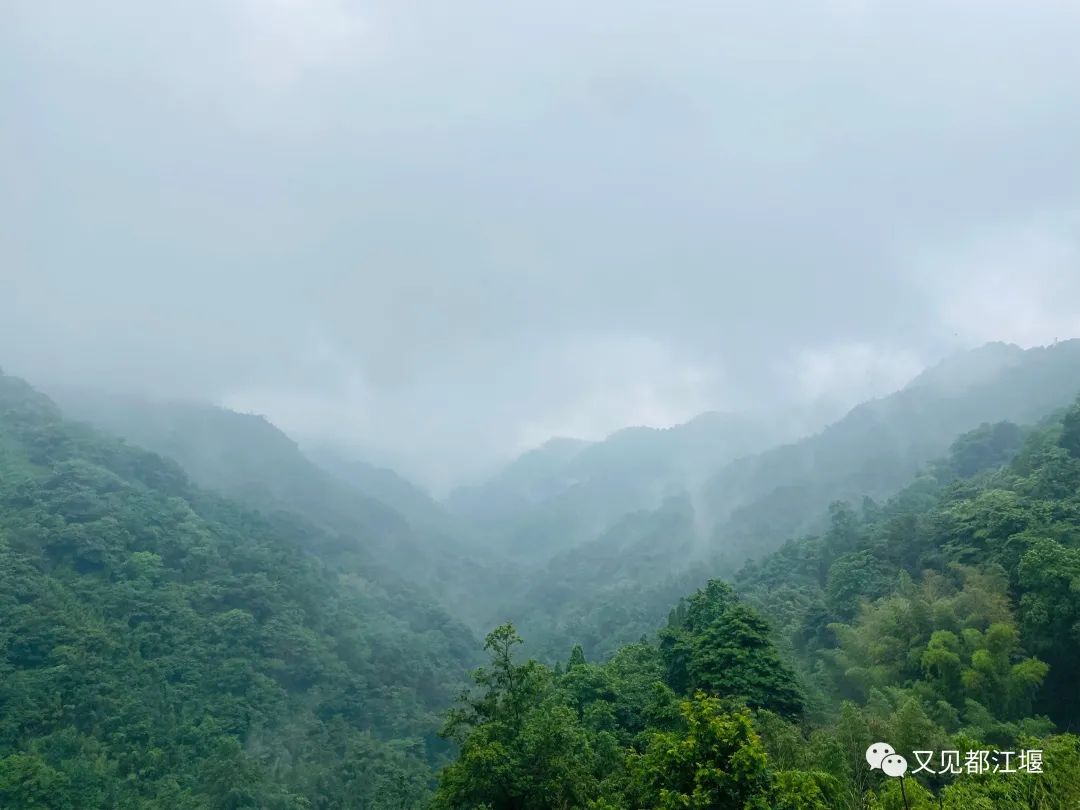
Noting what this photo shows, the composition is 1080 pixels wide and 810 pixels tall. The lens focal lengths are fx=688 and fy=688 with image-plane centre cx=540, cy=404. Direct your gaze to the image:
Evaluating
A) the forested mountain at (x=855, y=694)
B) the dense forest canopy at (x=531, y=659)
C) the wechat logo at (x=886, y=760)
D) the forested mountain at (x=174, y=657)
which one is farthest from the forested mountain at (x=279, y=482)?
the wechat logo at (x=886, y=760)

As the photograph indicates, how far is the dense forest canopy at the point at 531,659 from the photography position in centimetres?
1425

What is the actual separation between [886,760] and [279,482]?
122 m

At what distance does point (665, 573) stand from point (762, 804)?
9789cm

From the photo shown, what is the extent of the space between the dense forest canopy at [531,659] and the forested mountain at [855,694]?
0.28ft

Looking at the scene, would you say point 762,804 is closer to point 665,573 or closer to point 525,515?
point 665,573

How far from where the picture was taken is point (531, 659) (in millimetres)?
15672

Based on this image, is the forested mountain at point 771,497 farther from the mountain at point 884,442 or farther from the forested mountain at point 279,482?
the forested mountain at point 279,482

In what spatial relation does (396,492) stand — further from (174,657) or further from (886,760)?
(886,760)

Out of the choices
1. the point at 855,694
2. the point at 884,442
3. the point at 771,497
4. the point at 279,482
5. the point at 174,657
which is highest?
the point at 884,442

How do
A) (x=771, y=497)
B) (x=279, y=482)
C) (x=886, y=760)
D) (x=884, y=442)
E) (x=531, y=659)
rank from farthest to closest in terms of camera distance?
(x=279, y=482) → (x=884, y=442) → (x=771, y=497) → (x=531, y=659) → (x=886, y=760)

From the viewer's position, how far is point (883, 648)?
2602 centimetres

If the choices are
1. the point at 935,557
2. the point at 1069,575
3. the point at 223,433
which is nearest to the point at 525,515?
the point at 223,433

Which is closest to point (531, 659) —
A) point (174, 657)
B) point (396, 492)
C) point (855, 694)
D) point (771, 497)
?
point (855, 694)

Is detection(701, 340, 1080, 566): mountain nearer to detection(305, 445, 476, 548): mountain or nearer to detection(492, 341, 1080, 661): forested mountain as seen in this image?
detection(492, 341, 1080, 661): forested mountain
